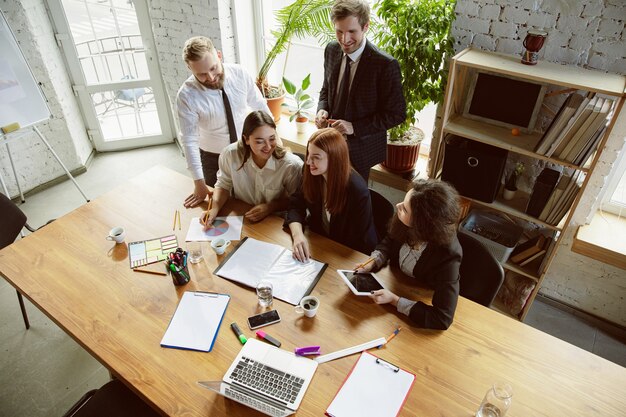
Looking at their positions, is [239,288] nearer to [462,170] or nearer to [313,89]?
[462,170]

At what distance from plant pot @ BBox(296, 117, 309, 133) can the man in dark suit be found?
0.87 m

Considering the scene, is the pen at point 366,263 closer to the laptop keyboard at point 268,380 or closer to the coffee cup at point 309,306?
the coffee cup at point 309,306

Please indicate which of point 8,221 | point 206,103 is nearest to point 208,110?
point 206,103

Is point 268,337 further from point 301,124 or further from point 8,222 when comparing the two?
point 301,124

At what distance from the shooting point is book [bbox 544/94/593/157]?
6.66 ft

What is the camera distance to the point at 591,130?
2.04 meters

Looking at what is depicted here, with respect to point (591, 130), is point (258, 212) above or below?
below

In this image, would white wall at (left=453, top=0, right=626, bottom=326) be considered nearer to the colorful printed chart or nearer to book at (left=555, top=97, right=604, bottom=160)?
book at (left=555, top=97, right=604, bottom=160)

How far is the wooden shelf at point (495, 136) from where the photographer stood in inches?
89.5

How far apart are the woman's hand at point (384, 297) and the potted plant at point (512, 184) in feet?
4.42

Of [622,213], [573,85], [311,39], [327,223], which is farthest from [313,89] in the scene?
[622,213]

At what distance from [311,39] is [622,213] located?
2.72 metres

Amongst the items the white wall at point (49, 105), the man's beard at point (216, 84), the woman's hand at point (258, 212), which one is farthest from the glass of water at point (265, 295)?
the white wall at point (49, 105)

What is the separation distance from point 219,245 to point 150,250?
1.17ft
